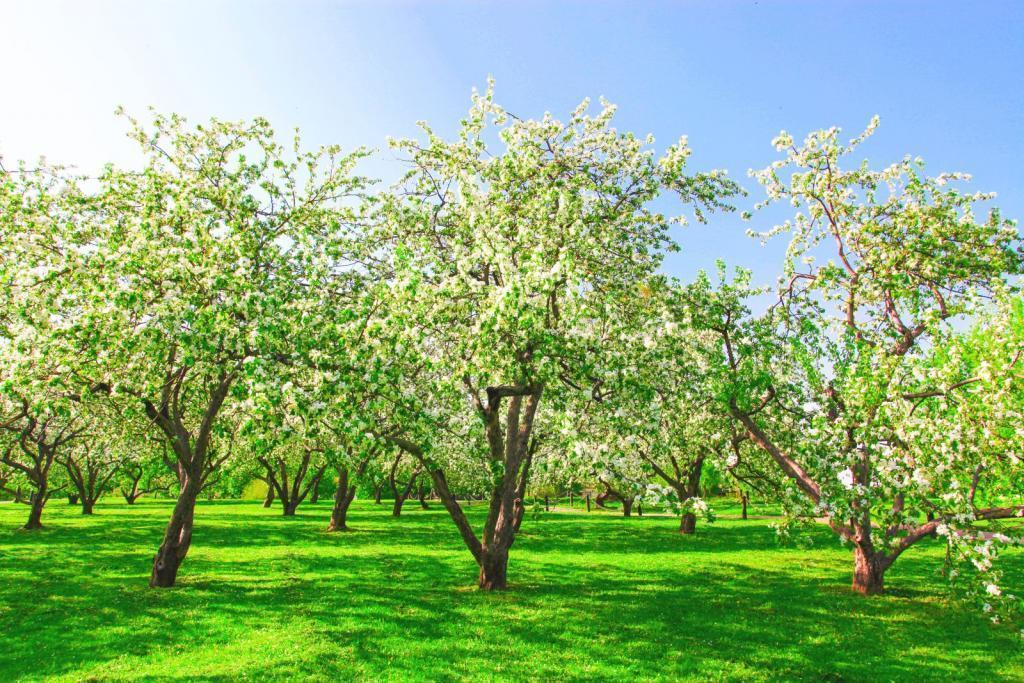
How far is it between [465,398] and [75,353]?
31.8 feet

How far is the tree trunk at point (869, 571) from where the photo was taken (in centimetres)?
2070

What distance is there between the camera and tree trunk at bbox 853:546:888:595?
2070cm

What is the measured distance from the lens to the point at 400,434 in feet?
54.2

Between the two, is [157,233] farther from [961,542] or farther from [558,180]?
[961,542]

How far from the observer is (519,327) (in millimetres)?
13375

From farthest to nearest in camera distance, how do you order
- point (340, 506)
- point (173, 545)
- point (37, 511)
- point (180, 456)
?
point (340, 506) < point (37, 511) < point (173, 545) < point (180, 456)

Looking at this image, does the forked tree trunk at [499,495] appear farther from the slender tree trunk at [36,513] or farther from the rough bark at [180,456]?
the slender tree trunk at [36,513]

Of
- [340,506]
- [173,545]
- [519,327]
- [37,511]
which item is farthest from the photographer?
[340,506]

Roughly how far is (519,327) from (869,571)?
16345 millimetres

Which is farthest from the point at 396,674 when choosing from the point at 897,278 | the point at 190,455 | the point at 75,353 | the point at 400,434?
the point at 897,278

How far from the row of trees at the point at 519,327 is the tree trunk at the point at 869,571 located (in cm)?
7

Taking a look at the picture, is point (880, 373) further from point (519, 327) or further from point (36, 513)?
point (36, 513)

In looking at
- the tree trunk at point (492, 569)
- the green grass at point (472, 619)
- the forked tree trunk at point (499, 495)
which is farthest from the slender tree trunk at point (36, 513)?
the tree trunk at point (492, 569)

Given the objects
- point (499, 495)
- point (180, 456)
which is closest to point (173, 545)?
point (180, 456)
